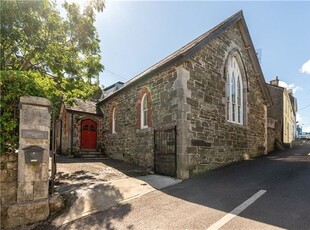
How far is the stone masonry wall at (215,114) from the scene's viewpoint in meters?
8.52

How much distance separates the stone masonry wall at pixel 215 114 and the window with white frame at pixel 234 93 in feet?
1.23

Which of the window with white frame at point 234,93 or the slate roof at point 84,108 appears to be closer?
the window with white frame at point 234,93

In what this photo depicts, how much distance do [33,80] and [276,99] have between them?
2341 centimetres

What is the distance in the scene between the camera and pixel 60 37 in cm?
832

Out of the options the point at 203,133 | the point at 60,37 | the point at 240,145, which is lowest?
the point at 240,145

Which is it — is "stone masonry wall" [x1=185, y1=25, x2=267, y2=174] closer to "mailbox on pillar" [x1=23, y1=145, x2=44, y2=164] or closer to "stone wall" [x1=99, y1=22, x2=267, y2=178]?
"stone wall" [x1=99, y1=22, x2=267, y2=178]

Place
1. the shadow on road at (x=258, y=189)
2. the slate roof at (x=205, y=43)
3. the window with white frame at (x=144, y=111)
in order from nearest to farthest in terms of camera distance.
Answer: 1. the shadow on road at (x=258, y=189)
2. the slate roof at (x=205, y=43)
3. the window with white frame at (x=144, y=111)

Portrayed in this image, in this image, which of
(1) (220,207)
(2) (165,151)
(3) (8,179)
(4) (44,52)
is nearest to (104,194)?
(3) (8,179)

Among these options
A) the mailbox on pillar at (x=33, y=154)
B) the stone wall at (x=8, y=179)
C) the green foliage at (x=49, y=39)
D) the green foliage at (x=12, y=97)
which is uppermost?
the green foliage at (x=49, y=39)

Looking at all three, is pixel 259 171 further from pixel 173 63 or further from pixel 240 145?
pixel 173 63

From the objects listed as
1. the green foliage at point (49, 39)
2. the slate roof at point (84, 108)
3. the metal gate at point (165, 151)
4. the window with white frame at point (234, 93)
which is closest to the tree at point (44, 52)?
the green foliage at point (49, 39)

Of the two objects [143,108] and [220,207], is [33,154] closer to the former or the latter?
[220,207]

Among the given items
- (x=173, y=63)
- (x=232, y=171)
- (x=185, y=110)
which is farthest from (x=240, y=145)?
(x=173, y=63)

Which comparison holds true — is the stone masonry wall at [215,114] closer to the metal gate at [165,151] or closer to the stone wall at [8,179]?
the metal gate at [165,151]
